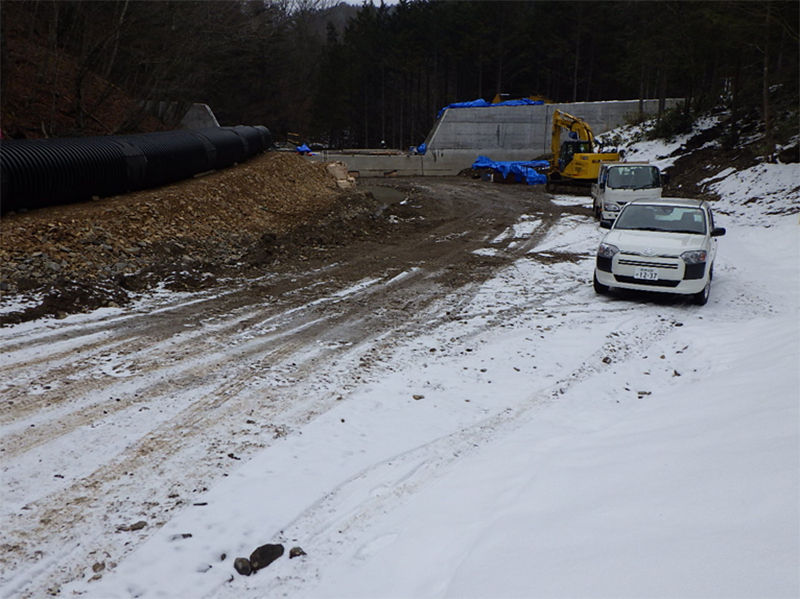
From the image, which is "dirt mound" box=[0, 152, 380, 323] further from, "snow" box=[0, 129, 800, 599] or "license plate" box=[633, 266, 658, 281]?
"license plate" box=[633, 266, 658, 281]

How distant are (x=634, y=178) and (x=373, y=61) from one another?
52695 millimetres

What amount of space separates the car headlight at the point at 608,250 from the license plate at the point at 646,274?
1.52 ft

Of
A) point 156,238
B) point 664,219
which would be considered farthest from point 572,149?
point 156,238

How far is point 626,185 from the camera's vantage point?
19.6 metres

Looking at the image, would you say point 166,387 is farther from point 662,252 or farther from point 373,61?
point 373,61

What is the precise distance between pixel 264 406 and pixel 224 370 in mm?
1121

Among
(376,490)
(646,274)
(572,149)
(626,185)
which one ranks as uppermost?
(572,149)

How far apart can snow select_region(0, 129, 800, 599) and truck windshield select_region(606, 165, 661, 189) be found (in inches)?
471

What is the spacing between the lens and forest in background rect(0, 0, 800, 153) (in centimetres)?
1952

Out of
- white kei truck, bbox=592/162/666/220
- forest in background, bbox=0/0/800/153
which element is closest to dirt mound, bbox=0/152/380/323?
forest in background, bbox=0/0/800/153

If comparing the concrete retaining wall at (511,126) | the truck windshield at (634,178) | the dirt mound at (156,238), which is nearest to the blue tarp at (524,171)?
the concrete retaining wall at (511,126)

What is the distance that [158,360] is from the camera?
7.00 metres

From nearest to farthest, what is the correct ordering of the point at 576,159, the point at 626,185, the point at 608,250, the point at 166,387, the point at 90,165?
the point at 166,387 < the point at 608,250 < the point at 90,165 < the point at 626,185 < the point at 576,159

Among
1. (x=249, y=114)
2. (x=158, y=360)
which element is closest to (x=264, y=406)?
(x=158, y=360)
